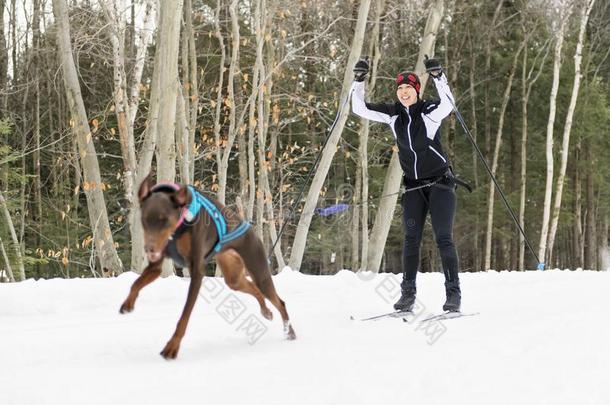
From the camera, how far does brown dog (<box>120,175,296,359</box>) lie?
8.74 ft

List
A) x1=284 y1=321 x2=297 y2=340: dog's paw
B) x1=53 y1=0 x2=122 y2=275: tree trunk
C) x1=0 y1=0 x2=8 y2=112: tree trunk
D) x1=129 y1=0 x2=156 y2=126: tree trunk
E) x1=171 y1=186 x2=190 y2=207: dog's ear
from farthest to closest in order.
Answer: x1=0 y1=0 x2=8 y2=112: tree trunk
x1=129 y1=0 x2=156 y2=126: tree trunk
x1=53 y1=0 x2=122 y2=275: tree trunk
x1=284 y1=321 x2=297 y2=340: dog's paw
x1=171 y1=186 x2=190 y2=207: dog's ear

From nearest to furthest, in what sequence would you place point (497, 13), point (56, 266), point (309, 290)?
1. point (309, 290)
2. point (497, 13)
3. point (56, 266)

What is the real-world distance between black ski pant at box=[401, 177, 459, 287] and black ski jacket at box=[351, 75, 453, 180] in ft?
0.47

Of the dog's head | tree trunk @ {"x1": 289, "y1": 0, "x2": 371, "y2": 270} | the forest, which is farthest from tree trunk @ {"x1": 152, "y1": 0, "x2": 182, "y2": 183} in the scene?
the forest

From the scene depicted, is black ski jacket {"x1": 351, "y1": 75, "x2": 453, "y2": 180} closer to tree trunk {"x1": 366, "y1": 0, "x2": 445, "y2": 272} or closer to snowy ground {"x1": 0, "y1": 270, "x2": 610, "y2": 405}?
snowy ground {"x1": 0, "y1": 270, "x2": 610, "y2": 405}

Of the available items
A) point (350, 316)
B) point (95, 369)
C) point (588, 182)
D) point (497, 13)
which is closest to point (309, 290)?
point (350, 316)

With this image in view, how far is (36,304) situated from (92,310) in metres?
0.43

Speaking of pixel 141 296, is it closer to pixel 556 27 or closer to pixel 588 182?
pixel 556 27

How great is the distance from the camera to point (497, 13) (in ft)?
76.1

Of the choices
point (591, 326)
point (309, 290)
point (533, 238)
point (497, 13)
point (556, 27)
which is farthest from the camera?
point (533, 238)

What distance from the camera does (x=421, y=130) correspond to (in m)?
5.05

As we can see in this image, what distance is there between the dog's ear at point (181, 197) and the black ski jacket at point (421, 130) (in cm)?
271

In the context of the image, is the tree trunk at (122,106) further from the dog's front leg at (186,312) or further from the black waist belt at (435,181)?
the dog's front leg at (186,312)

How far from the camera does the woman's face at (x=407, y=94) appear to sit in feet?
16.6
